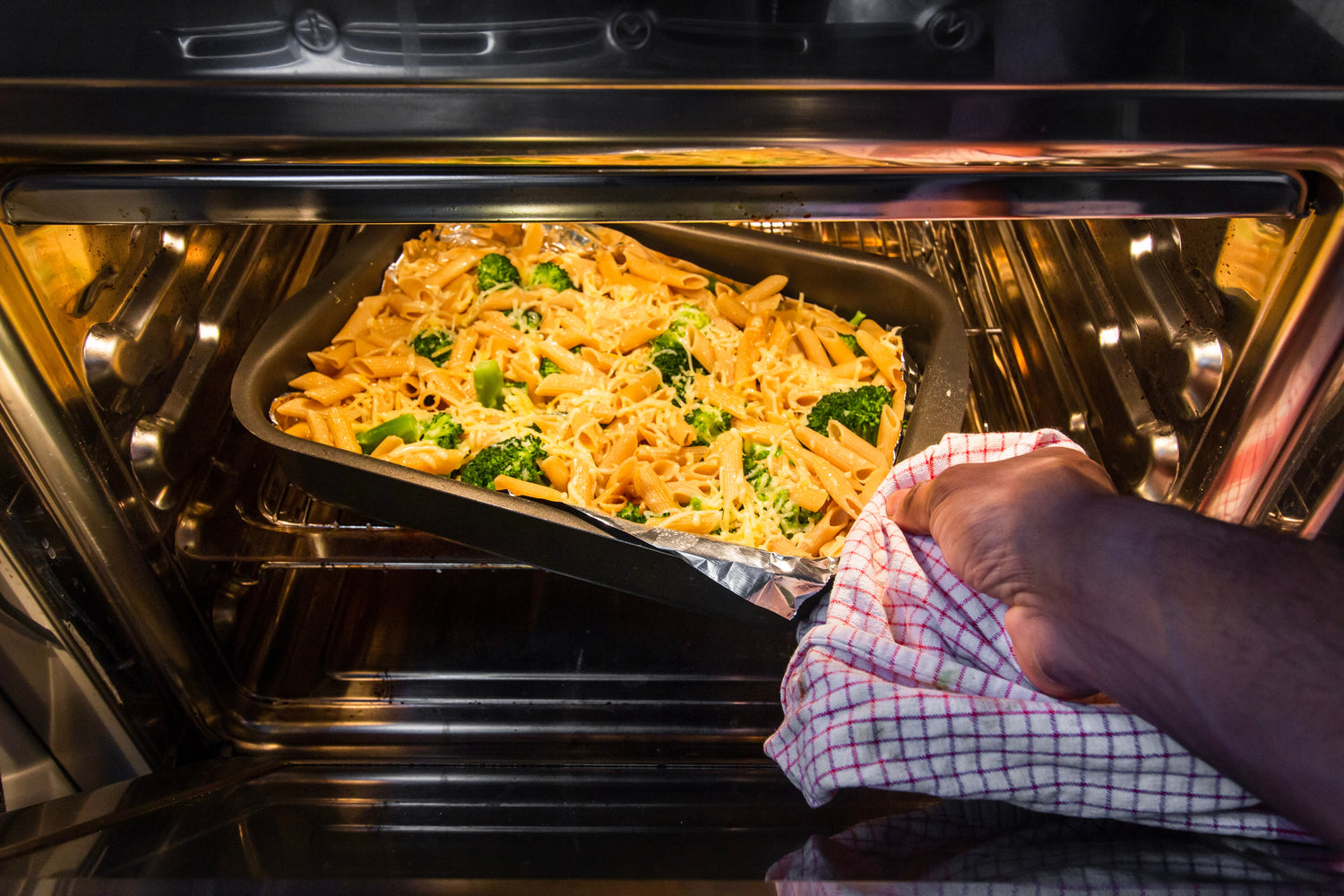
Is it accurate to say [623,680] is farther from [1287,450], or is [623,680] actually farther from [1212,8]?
[1212,8]

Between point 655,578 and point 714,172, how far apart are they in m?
0.56

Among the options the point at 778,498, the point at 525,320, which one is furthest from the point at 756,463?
the point at 525,320

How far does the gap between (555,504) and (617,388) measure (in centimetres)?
40

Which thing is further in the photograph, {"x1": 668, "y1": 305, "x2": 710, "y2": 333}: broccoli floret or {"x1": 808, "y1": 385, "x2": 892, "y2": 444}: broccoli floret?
{"x1": 668, "y1": 305, "x2": 710, "y2": 333}: broccoli floret

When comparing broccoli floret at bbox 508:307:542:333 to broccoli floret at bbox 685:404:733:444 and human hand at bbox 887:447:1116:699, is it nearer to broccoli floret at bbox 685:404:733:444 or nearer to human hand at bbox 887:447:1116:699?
broccoli floret at bbox 685:404:733:444

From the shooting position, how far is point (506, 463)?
141cm

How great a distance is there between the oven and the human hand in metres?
0.22

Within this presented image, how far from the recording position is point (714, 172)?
958 mm

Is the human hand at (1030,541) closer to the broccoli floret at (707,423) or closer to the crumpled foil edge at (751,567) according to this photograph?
the crumpled foil edge at (751,567)

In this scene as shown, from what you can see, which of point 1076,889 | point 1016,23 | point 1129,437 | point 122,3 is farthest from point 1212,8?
point 122,3

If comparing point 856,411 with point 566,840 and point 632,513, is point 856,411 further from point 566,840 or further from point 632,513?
point 566,840

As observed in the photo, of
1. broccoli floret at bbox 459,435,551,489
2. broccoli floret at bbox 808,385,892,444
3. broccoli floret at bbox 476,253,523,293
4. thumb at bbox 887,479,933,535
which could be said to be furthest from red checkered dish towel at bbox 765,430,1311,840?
broccoli floret at bbox 476,253,523,293

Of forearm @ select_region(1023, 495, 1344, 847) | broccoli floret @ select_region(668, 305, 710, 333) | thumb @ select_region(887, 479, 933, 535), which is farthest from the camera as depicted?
broccoli floret @ select_region(668, 305, 710, 333)

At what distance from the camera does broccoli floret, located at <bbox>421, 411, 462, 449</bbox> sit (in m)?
1.47
